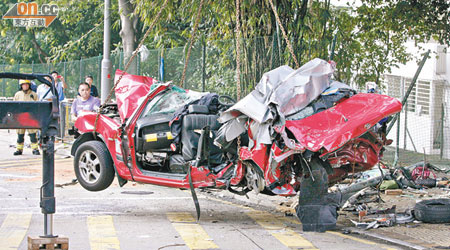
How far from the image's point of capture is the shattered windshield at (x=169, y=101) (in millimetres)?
9781

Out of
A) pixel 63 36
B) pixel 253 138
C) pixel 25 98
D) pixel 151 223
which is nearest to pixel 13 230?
pixel 151 223

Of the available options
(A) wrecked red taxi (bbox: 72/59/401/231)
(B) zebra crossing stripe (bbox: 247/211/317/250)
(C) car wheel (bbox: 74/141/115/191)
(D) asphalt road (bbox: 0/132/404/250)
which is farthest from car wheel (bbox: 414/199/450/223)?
(C) car wheel (bbox: 74/141/115/191)

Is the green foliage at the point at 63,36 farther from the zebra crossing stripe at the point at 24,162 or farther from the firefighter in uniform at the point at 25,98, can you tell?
the zebra crossing stripe at the point at 24,162

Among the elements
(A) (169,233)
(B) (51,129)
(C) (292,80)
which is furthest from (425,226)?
(B) (51,129)

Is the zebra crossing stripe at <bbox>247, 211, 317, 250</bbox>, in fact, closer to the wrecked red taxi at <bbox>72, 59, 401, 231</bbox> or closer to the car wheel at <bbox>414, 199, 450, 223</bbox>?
the wrecked red taxi at <bbox>72, 59, 401, 231</bbox>

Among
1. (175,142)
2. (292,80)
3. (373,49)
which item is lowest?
(175,142)

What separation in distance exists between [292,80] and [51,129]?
3622 millimetres

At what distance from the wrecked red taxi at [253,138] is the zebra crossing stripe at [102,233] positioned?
0.87m

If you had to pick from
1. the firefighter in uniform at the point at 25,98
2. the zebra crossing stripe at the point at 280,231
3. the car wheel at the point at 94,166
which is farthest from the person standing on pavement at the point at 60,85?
the zebra crossing stripe at the point at 280,231

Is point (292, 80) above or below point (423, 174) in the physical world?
above

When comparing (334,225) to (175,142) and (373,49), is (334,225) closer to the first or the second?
(175,142)

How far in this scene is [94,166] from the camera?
33.2ft

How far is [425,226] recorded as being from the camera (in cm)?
890

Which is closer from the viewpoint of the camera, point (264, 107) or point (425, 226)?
point (264, 107)
